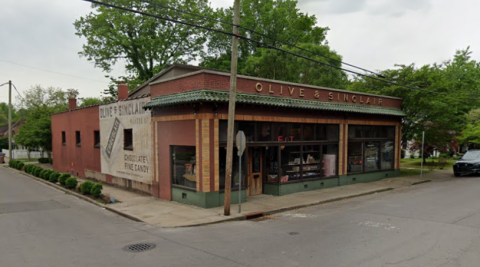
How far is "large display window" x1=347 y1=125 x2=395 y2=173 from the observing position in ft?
56.7

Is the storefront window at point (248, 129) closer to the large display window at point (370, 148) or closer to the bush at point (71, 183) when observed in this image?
the large display window at point (370, 148)

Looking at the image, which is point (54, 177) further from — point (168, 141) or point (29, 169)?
point (168, 141)

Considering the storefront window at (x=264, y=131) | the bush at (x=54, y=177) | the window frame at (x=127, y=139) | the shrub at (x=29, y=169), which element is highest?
the storefront window at (x=264, y=131)

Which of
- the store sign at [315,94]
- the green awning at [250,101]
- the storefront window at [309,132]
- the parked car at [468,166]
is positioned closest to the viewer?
the green awning at [250,101]

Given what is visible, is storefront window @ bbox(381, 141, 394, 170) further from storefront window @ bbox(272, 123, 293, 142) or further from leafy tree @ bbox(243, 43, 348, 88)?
leafy tree @ bbox(243, 43, 348, 88)

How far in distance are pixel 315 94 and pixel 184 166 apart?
286 inches

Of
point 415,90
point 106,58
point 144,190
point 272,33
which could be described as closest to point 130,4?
point 106,58

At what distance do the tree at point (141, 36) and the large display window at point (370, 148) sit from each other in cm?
2282

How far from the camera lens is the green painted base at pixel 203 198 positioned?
11.2m

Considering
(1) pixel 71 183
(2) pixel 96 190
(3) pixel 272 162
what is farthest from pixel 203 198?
(1) pixel 71 183

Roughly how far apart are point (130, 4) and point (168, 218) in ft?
97.6

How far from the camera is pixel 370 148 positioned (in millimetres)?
18344

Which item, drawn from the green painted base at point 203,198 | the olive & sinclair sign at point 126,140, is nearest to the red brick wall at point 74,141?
the olive & sinclair sign at point 126,140

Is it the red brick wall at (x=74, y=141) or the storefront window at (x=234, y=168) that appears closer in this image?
the storefront window at (x=234, y=168)
